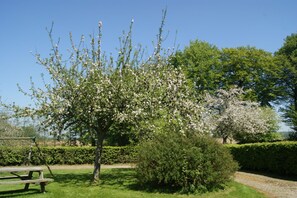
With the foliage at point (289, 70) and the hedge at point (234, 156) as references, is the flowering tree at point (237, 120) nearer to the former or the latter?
the foliage at point (289, 70)

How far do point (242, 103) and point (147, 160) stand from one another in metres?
28.0

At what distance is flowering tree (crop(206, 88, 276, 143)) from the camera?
112ft

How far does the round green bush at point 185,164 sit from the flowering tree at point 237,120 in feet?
68.9

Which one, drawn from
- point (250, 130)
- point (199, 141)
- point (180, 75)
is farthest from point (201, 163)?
point (250, 130)

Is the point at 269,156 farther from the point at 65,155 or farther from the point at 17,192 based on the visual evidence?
the point at 65,155

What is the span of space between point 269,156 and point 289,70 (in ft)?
91.1

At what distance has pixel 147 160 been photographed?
39.2 ft

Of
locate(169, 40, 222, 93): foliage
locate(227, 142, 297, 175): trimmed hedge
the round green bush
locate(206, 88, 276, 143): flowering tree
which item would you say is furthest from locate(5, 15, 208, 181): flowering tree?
locate(169, 40, 222, 93): foliage

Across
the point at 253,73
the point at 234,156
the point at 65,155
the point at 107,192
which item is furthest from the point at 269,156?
the point at 253,73

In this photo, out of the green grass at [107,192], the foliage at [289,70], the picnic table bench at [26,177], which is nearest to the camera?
the picnic table bench at [26,177]

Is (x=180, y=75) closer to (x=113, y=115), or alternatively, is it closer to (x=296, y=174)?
(x=113, y=115)

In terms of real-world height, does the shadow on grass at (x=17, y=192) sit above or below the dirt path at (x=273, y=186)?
below

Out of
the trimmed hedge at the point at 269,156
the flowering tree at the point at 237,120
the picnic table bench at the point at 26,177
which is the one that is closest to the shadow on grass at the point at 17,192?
the picnic table bench at the point at 26,177

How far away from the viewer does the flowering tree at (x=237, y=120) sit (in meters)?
34.1
